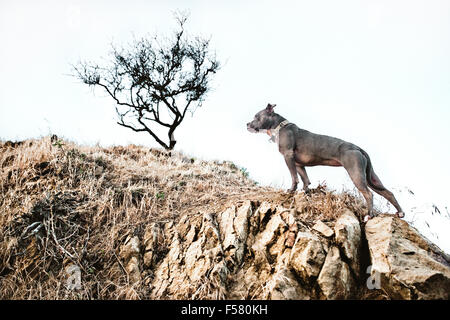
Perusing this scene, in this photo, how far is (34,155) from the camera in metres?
6.71

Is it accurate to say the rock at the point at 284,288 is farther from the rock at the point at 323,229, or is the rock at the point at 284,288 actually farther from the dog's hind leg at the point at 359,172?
the dog's hind leg at the point at 359,172

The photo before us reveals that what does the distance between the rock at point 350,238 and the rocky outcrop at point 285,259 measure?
0.04 feet

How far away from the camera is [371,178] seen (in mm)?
5148

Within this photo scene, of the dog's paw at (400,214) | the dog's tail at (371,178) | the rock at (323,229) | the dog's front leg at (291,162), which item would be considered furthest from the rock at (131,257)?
the dog's paw at (400,214)

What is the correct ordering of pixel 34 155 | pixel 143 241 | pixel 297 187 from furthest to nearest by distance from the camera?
pixel 34 155
pixel 297 187
pixel 143 241

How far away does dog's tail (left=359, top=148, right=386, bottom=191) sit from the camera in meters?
5.12

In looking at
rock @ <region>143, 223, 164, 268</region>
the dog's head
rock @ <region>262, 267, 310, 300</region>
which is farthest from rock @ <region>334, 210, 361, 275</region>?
rock @ <region>143, 223, 164, 268</region>

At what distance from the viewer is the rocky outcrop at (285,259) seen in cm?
392

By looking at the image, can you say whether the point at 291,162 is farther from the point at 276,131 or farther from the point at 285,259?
the point at 285,259

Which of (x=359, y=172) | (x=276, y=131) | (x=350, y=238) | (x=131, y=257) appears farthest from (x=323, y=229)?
(x=131, y=257)

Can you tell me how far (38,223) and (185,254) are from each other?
257cm
